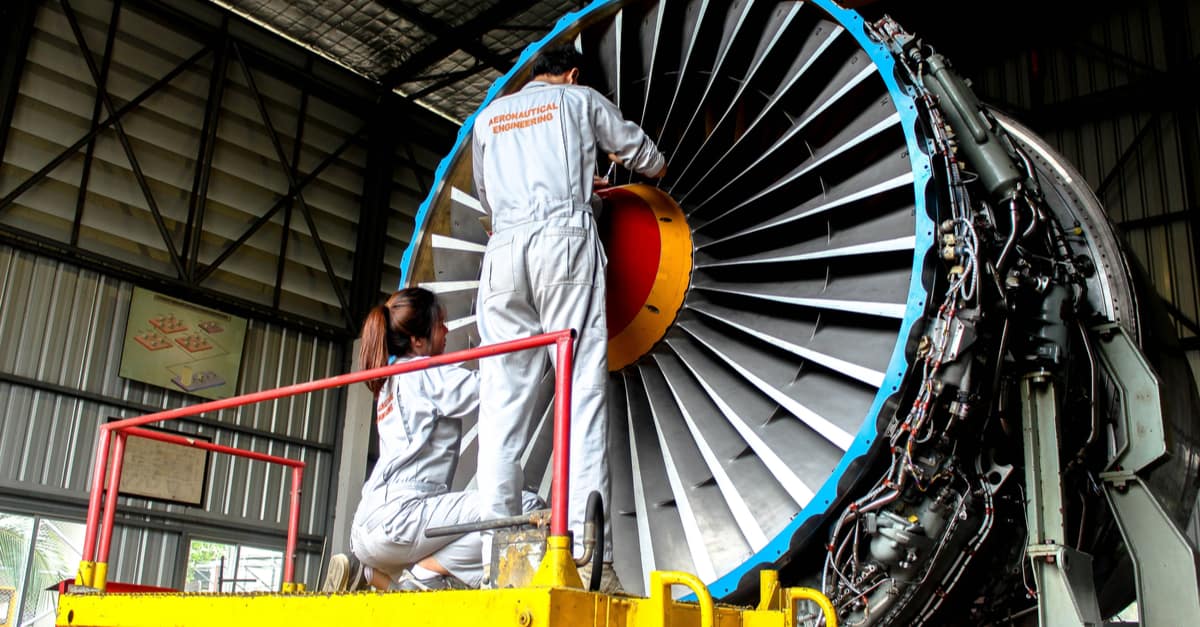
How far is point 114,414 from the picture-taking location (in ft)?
38.2

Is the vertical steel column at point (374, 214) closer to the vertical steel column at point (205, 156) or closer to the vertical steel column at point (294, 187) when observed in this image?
the vertical steel column at point (294, 187)

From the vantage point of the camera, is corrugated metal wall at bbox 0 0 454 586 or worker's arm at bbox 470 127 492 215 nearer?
worker's arm at bbox 470 127 492 215

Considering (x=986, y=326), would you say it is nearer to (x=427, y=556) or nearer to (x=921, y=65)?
(x=921, y=65)

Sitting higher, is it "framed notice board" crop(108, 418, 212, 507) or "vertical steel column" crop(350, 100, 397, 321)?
"vertical steel column" crop(350, 100, 397, 321)

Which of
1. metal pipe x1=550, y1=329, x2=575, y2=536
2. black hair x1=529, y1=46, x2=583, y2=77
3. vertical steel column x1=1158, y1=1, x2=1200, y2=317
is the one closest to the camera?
metal pipe x1=550, y1=329, x2=575, y2=536

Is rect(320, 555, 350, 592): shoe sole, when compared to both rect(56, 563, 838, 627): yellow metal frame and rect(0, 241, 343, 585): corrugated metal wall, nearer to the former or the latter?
rect(56, 563, 838, 627): yellow metal frame

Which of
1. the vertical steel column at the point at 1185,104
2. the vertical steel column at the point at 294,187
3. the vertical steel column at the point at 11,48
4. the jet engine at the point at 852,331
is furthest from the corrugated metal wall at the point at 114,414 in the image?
the vertical steel column at the point at 1185,104

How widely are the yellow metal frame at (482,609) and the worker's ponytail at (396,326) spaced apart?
1.11 meters

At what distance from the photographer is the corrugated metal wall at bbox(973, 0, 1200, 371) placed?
1305 centimetres

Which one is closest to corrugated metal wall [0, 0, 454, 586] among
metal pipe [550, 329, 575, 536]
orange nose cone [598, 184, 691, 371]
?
orange nose cone [598, 184, 691, 371]

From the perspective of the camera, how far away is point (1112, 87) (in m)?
13.9

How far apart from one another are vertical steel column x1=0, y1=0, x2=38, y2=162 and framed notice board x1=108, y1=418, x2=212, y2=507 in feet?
11.6

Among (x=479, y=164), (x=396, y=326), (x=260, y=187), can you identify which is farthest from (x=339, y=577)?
(x=260, y=187)

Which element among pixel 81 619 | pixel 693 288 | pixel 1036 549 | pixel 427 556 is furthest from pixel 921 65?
pixel 81 619
